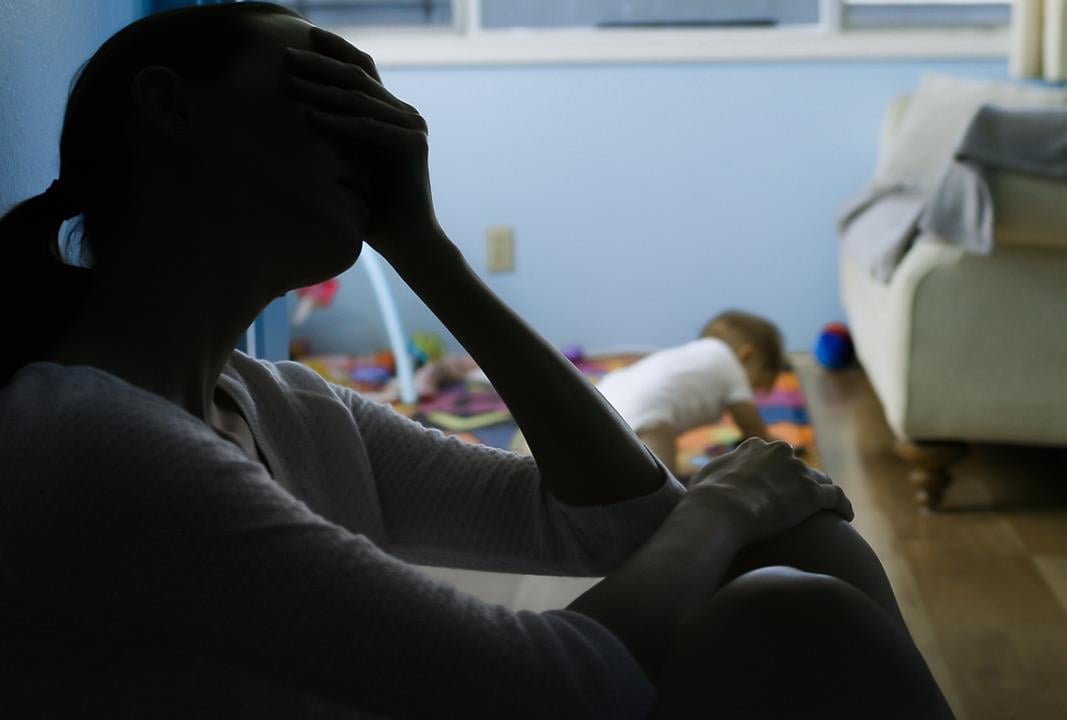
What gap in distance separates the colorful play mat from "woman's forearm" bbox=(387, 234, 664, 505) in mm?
1769

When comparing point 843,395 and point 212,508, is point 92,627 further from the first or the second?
point 843,395

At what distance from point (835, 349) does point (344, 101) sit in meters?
3.07

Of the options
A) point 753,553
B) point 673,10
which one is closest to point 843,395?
point 673,10

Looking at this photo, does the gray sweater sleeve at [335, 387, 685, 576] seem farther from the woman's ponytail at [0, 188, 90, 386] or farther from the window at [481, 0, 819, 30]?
the window at [481, 0, 819, 30]

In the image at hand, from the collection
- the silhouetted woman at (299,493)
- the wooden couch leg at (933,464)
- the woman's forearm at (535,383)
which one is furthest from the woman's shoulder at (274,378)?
the wooden couch leg at (933,464)

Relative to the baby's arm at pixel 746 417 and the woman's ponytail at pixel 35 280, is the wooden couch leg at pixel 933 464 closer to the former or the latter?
the baby's arm at pixel 746 417

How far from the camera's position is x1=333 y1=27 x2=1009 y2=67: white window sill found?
12.2 feet

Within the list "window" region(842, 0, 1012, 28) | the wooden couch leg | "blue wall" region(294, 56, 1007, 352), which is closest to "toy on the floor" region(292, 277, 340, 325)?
"blue wall" region(294, 56, 1007, 352)

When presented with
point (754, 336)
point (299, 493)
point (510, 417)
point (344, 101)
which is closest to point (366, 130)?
point (344, 101)

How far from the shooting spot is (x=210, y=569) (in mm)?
603

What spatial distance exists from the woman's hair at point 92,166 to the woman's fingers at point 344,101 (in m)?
0.04

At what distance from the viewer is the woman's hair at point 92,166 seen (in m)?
0.71

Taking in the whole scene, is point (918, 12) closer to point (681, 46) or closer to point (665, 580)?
point (681, 46)

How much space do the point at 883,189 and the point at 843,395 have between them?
58 cm
